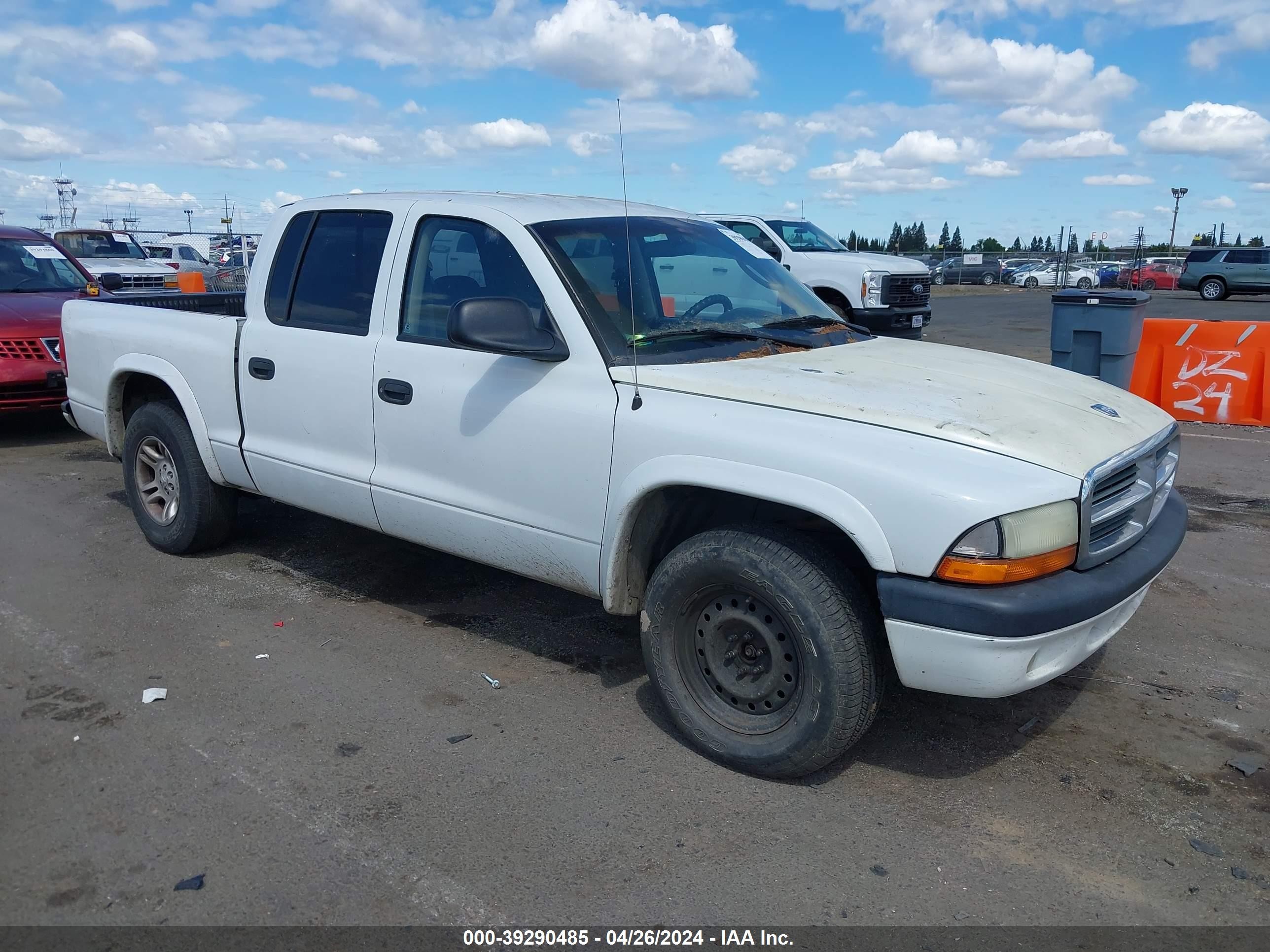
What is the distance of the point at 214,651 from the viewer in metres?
4.56

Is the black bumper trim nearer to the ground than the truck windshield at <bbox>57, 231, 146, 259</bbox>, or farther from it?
nearer to the ground

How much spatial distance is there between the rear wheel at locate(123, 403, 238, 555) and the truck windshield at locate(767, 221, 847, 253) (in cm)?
1100

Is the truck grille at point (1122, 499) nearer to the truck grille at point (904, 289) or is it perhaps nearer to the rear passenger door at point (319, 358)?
the rear passenger door at point (319, 358)

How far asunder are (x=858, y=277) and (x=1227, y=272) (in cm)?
2248

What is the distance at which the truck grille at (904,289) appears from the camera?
14.3 meters

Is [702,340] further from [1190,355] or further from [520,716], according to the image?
[1190,355]

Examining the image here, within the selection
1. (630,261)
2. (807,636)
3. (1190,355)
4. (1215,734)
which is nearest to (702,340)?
(630,261)

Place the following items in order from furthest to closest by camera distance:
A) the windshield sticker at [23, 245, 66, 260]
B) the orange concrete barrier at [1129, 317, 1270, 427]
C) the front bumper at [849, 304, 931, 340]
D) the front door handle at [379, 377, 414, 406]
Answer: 1. the front bumper at [849, 304, 931, 340]
2. the windshield sticker at [23, 245, 66, 260]
3. the orange concrete barrier at [1129, 317, 1270, 427]
4. the front door handle at [379, 377, 414, 406]

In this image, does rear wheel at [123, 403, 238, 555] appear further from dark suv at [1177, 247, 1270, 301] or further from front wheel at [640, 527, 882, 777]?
dark suv at [1177, 247, 1270, 301]

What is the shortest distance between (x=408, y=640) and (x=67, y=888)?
1.93m

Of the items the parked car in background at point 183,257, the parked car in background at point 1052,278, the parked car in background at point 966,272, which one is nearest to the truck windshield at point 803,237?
the parked car in background at point 183,257

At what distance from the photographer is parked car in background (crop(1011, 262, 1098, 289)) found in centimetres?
4228

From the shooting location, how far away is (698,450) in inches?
135

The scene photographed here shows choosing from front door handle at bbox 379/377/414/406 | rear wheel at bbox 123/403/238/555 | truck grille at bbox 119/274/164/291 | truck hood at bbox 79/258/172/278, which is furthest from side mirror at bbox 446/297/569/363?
truck hood at bbox 79/258/172/278
